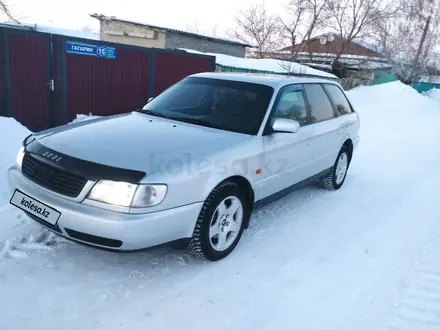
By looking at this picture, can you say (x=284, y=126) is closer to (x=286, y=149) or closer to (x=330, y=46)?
(x=286, y=149)

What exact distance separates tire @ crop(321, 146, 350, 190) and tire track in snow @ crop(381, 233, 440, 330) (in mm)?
1936

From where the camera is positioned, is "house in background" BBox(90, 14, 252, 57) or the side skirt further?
"house in background" BBox(90, 14, 252, 57)

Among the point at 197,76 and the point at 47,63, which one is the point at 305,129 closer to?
the point at 197,76

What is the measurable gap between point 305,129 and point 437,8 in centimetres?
3388

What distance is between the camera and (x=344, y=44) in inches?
944

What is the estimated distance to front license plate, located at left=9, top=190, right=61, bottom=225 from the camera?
2.73 metres

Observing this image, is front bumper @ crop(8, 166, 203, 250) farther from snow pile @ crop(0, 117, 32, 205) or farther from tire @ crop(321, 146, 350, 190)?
tire @ crop(321, 146, 350, 190)

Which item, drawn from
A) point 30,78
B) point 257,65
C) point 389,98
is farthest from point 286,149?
point 389,98

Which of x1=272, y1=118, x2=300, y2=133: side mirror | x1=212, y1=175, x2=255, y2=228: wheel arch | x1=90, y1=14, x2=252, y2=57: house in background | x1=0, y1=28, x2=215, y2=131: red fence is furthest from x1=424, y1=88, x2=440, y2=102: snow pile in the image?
x1=212, y1=175, x2=255, y2=228: wheel arch

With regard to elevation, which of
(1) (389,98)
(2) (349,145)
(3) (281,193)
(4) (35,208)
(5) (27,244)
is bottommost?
(5) (27,244)

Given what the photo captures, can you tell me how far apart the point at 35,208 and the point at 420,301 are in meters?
3.05

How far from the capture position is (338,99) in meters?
5.48

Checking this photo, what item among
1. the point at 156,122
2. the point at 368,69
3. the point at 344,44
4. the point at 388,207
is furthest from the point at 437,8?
the point at 156,122

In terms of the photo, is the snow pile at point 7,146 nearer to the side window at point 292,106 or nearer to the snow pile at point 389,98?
the side window at point 292,106
